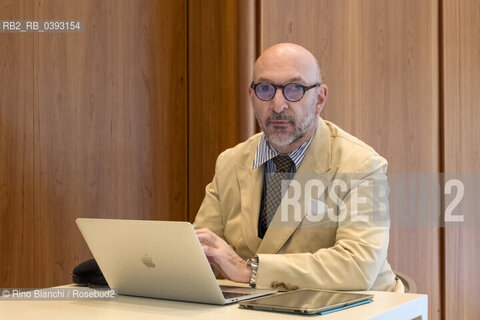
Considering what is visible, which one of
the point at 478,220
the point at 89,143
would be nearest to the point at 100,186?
the point at 89,143

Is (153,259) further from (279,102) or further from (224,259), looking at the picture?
(279,102)

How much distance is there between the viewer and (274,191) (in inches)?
94.6

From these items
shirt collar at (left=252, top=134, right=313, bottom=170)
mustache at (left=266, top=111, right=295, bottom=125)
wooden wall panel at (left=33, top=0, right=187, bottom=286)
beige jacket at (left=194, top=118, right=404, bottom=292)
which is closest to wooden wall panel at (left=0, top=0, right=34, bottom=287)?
wooden wall panel at (left=33, top=0, right=187, bottom=286)

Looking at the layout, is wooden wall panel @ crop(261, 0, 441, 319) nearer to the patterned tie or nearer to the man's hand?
the patterned tie

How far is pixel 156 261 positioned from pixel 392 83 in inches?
100

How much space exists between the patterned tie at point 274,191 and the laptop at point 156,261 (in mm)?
477

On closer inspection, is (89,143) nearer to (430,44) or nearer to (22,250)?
(22,250)

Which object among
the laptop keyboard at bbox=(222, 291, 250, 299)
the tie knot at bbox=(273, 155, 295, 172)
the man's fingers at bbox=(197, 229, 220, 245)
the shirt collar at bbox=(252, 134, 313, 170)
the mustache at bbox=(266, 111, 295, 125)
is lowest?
the laptop keyboard at bbox=(222, 291, 250, 299)

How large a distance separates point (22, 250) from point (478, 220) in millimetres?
A: 2562

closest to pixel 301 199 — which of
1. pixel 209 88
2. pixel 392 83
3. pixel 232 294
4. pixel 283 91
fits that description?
pixel 283 91

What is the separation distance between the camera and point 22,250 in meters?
3.05

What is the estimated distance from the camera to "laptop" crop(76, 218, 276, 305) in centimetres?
169

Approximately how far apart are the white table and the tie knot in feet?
2.12

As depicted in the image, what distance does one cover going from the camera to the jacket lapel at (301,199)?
2256 mm
